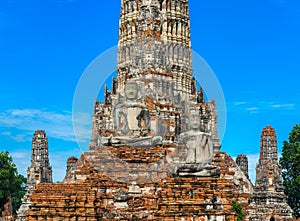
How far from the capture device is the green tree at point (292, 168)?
56.9 metres

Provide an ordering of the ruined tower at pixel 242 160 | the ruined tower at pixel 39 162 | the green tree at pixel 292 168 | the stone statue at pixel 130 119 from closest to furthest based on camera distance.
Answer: the stone statue at pixel 130 119, the ruined tower at pixel 39 162, the ruined tower at pixel 242 160, the green tree at pixel 292 168

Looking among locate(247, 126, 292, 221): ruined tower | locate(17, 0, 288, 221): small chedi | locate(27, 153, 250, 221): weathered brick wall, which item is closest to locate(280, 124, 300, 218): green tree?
locate(247, 126, 292, 221): ruined tower

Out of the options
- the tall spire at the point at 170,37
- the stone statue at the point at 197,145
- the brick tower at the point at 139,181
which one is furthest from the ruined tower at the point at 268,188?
the tall spire at the point at 170,37

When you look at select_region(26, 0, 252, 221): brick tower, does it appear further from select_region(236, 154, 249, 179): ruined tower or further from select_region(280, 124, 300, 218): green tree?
select_region(280, 124, 300, 218): green tree

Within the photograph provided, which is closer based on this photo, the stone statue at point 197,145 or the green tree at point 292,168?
the stone statue at point 197,145

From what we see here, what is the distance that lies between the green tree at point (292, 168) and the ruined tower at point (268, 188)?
34.4ft

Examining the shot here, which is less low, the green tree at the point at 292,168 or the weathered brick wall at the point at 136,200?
the green tree at the point at 292,168

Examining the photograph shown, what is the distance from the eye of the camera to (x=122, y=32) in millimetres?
79250

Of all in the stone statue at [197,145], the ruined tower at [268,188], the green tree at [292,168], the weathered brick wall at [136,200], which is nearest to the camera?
the weathered brick wall at [136,200]

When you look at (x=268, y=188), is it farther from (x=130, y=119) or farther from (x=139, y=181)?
(x=139, y=181)

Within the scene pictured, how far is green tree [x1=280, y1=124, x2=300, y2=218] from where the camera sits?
56.9 meters

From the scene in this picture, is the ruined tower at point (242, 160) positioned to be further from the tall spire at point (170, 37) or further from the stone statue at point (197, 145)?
the stone statue at point (197, 145)

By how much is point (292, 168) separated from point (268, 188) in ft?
46.4

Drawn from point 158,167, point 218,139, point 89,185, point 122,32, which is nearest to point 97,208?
point 89,185
